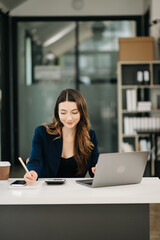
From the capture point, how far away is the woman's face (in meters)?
2.40

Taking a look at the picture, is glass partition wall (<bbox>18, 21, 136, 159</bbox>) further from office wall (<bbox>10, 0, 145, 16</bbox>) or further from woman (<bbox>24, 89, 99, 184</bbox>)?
woman (<bbox>24, 89, 99, 184</bbox>)

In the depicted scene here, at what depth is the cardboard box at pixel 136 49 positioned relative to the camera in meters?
6.05

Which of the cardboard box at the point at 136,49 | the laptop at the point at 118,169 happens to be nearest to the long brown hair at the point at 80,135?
the laptop at the point at 118,169

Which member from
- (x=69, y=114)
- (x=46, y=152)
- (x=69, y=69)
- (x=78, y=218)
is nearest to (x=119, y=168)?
(x=78, y=218)

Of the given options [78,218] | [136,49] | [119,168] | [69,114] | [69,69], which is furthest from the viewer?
[69,69]

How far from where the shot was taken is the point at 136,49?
606cm

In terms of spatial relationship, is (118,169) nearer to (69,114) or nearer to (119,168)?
(119,168)

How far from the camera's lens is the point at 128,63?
606 centimetres

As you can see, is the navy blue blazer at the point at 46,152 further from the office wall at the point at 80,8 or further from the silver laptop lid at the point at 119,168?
the office wall at the point at 80,8

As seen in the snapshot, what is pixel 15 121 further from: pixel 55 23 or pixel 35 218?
pixel 35 218

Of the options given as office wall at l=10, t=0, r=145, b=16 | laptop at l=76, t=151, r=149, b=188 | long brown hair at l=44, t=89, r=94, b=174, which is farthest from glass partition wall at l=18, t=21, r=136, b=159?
laptop at l=76, t=151, r=149, b=188

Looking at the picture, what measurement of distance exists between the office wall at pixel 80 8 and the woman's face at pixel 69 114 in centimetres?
489

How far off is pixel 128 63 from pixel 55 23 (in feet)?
6.00

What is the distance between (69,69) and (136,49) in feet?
5.05
